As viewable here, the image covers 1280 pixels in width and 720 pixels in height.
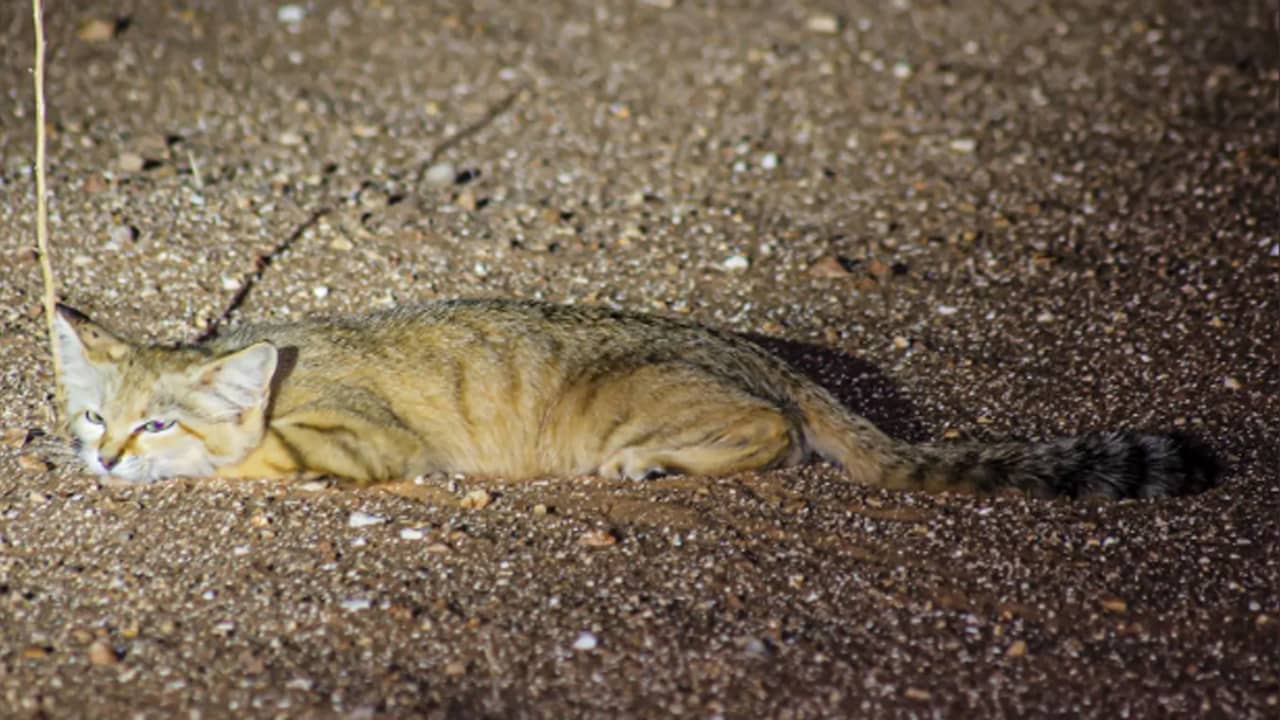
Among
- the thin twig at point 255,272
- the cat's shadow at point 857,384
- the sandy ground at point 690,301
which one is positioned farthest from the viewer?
the thin twig at point 255,272

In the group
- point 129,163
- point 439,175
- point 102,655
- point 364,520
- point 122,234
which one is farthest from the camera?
point 439,175

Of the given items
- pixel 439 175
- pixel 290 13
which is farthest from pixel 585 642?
pixel 290 13

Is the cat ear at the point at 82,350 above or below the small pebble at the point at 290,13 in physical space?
above

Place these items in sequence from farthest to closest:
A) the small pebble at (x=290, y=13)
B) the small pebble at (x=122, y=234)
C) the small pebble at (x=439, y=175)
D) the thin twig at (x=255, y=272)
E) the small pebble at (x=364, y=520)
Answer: the small pebble at (x=290, y=13) < the small pebble at (x=439, y=175) < the small pebble at (x=122, y=234) < the thin twig at (x=255, y=272) < the small pebble at (x=364, y=520)

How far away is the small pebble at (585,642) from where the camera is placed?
207 inches

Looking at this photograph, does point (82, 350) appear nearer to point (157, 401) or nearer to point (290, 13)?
point (157, 401)

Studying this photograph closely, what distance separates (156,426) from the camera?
619 cm

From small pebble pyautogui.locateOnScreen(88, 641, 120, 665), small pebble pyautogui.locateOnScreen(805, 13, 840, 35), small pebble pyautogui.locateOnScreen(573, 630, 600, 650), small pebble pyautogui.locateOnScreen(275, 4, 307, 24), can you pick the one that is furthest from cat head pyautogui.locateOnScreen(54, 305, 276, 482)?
small pebble pyautogui.locateOnScreen(805, 13, 840, 35)

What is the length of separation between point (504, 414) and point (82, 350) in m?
1.86

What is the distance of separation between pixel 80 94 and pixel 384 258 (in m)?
3.68

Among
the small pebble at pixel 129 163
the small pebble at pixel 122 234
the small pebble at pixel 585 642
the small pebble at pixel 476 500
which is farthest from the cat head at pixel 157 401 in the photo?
the small pebble at pixel 129 163

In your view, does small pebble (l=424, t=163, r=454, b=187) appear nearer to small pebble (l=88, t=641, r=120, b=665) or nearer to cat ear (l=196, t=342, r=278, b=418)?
cat ear (l=196, t=342, r=278, b=418)

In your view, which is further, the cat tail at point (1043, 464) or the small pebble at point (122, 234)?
the small pebble at point (122, 234)

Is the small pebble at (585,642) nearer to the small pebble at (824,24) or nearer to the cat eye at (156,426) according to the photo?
the cat eye at (156,426)
